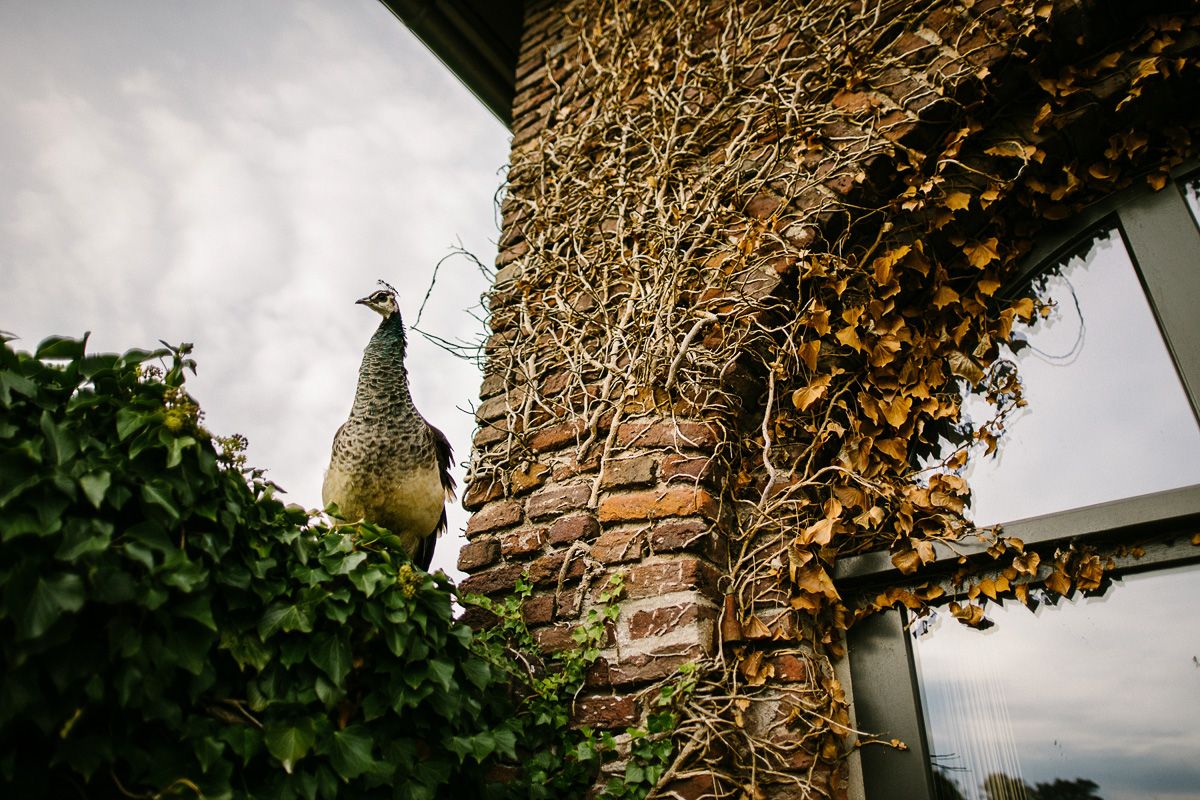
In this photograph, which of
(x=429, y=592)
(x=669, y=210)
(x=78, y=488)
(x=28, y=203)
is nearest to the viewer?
(x=78, y=488)

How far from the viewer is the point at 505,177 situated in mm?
2797

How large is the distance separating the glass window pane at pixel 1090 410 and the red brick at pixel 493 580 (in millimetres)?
1341

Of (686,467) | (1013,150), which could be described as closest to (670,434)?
(686,467)

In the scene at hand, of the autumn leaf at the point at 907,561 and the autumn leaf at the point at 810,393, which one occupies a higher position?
the autumn leaf at the point at 810,393

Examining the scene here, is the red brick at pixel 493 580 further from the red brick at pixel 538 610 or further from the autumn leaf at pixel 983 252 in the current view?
the autumn leaf at pixel 983 252

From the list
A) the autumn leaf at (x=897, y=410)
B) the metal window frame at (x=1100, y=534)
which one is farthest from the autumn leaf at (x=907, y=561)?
the autumn leaf at (x=897, y=410)

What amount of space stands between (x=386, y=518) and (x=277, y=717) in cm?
100

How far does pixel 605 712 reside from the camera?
1666mm

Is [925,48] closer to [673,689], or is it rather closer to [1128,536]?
[1128,536]

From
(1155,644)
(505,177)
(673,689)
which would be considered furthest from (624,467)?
(505,177)

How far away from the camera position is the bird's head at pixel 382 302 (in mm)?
2529

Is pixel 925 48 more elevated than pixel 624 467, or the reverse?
pixel 925 48

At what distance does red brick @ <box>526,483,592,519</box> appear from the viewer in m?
1.98

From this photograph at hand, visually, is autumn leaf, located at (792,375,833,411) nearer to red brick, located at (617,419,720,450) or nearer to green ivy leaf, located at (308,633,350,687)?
red brick, located at (617,419,720,450)
